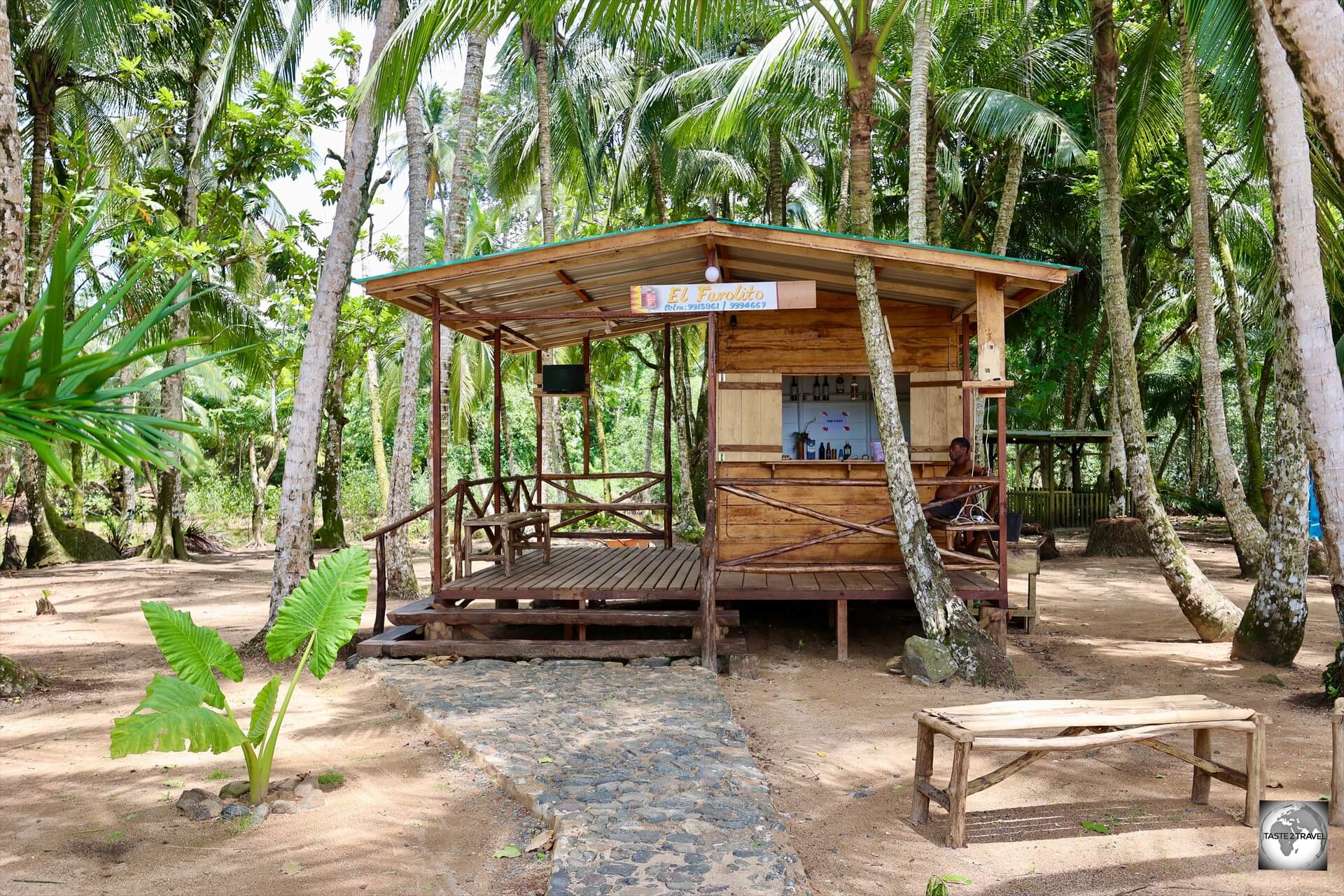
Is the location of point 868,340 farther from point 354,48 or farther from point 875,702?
point 354,48

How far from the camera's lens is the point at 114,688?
743cm

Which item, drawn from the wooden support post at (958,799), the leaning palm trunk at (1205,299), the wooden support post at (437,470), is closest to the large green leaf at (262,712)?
the wooden support post at (958,799)

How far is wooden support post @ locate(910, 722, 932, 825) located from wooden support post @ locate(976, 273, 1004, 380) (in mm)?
3538

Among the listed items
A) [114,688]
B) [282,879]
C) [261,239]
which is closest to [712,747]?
[282,879]

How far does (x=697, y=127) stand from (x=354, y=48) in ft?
18.9

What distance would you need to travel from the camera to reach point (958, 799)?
170 inches

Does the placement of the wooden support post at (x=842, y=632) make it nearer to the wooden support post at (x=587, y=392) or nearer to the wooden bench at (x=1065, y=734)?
the wooden bench at (x=1065, y=734)

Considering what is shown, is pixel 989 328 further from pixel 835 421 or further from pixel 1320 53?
pixel 835 421

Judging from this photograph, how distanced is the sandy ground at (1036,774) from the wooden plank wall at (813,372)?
0.90 m

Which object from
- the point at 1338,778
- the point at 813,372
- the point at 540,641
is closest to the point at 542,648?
the point at 540,641

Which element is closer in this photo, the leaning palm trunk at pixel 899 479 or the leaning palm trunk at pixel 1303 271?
the leaning palm trunk at pixel 1303 271

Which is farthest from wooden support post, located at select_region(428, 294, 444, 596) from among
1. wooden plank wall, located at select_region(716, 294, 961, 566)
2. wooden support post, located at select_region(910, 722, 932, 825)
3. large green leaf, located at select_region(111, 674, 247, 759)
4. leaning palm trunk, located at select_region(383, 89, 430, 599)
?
wooden support post, located at select_region(910, 722, 932, 825)

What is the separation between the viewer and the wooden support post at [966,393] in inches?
372

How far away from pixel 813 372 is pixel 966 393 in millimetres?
1515
